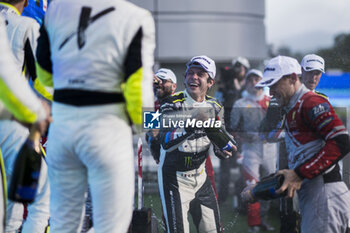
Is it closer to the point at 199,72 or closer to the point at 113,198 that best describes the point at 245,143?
the point at 199,72

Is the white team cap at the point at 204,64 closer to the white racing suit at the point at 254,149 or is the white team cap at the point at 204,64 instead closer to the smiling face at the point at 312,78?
the white racing suit at the point at 254,149

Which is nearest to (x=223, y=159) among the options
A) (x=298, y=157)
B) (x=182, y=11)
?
(x=298, y=157)

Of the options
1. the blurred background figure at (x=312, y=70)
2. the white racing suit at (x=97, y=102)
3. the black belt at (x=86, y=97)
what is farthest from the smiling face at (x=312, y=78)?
the black belt at (x=86, y=97)

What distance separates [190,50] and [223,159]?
342 inches

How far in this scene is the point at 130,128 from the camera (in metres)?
2.44

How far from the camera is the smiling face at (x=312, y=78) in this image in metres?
3.54

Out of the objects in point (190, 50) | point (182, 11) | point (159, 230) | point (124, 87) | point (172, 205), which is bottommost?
point (159, 230)

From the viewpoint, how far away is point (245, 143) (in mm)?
3799

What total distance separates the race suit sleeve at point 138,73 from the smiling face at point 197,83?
1.29 metres

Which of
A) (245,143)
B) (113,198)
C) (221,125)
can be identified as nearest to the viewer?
(113,198)

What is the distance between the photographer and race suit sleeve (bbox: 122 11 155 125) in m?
2.28

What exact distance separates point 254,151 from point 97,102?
1946mm

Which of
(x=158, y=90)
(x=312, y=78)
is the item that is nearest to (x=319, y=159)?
(x=312, y=78)

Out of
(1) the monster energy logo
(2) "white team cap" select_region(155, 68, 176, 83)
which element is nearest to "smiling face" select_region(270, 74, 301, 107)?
(1) the monster energy logo
